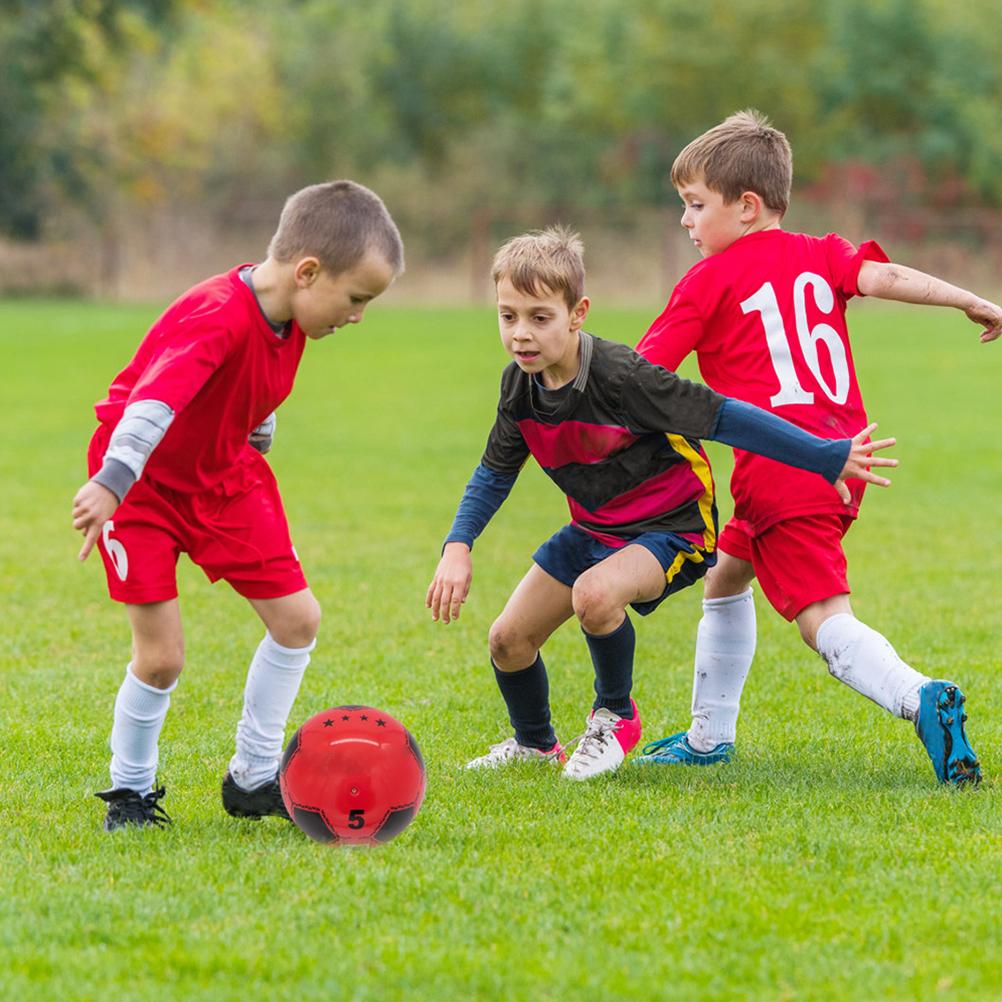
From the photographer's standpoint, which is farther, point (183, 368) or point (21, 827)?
point (21, 827)

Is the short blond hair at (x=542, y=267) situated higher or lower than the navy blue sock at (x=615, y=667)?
higher

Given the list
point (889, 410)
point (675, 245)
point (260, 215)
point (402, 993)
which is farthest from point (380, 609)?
point (260, 215)

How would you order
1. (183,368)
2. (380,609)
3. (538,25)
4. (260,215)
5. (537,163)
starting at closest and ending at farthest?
(183,368) → (380,609) → (260,215) → (537,163) → (538,25)

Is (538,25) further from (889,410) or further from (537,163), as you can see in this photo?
(889,410)

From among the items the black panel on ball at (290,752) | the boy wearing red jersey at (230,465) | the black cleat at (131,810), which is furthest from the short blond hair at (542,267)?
the black cleat at (131,810)

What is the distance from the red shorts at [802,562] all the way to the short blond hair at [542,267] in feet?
2.99

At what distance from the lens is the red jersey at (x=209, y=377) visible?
12.8 ft

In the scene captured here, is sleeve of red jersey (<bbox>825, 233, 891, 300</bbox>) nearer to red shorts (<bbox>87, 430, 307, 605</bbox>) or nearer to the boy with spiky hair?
the boy with spiky hair

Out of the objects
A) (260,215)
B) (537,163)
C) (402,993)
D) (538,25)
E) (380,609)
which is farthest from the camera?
(538,25)

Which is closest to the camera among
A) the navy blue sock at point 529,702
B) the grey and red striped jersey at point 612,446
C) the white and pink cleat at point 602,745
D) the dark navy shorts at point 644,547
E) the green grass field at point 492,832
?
the green grass field at point 492,832

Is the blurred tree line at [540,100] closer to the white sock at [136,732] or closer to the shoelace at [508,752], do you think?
the shoelace at [508,752]

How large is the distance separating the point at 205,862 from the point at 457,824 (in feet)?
2.30

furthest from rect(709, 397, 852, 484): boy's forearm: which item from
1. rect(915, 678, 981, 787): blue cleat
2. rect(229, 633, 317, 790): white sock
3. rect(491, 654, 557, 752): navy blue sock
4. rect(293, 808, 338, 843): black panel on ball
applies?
rect(293, 808, 338, 843): black panel on ball

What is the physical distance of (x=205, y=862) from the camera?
3.88 meters
